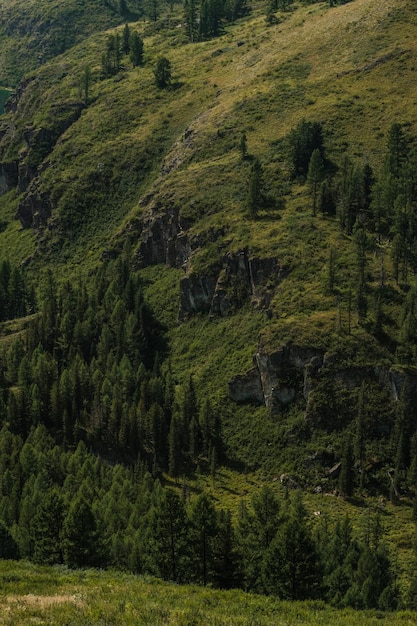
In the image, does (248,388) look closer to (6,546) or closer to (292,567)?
(292,567)

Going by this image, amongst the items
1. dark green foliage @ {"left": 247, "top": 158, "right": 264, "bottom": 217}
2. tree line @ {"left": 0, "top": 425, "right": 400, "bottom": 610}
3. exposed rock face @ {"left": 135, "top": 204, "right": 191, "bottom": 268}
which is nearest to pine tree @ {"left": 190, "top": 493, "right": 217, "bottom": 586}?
tree line @ {"left": 0, "top": 425, "right": 400, "bottom": 610}

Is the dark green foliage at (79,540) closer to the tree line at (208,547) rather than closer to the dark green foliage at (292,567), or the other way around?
the tree line at (208,547)

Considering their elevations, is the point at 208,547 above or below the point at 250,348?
above

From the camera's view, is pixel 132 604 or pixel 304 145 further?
pixel 304 145

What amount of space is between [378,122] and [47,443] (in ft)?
415

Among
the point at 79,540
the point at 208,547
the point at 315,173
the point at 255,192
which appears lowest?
the point at 208,547

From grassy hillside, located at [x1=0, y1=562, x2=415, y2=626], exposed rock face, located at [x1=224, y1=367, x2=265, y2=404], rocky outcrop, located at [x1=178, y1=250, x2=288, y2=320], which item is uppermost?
grassy hillside, located at [x1=0, y1=562, x2=415, y2=626]

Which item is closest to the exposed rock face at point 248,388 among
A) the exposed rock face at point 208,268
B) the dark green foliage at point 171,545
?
the exposed rock face at point 208,268

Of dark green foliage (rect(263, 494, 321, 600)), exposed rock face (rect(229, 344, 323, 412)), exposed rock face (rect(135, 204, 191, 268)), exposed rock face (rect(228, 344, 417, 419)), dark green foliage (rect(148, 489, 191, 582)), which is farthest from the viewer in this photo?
exposed rock face (rect(135, 204, 191, 268))

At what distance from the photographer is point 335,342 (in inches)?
5300

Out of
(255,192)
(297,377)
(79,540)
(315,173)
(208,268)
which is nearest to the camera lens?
(79,540)

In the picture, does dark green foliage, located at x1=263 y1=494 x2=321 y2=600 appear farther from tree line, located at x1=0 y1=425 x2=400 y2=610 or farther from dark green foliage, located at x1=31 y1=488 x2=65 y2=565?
dark green foliage, located at x1=31 y1=488 x2=65 y2=565

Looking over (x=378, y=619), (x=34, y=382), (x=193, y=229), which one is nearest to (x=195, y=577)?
(x=378, y=619)

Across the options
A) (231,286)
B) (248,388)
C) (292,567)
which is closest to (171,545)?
(292,567)
